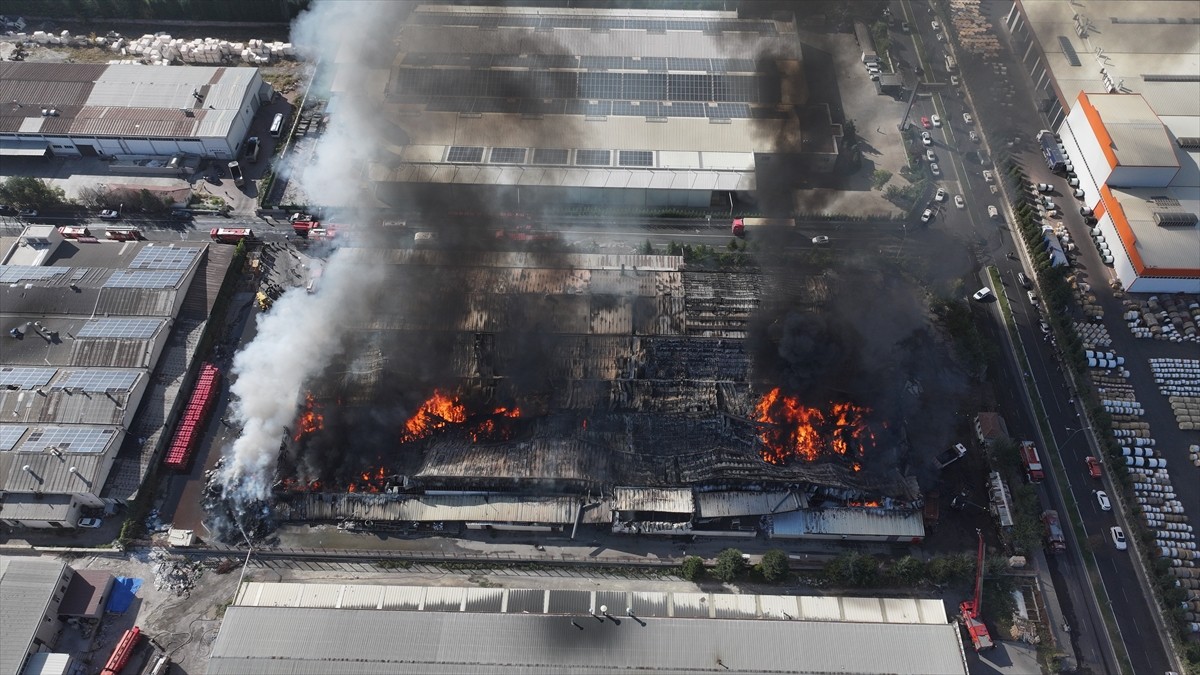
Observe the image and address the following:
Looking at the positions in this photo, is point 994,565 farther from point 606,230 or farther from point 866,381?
point 606,230

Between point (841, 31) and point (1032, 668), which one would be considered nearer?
point (1032, 668)

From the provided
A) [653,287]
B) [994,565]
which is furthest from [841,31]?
[994,565]

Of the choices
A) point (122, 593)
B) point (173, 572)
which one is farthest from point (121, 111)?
point (122, 593)

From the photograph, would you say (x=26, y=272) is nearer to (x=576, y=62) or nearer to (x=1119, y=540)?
(x=576, y=62)

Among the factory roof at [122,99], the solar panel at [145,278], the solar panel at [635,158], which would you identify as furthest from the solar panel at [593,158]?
the solar panel at [145,278]

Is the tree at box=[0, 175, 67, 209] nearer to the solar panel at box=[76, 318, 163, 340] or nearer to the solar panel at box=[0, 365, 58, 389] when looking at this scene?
the solar panel at box=[76, 318, 163, 340]

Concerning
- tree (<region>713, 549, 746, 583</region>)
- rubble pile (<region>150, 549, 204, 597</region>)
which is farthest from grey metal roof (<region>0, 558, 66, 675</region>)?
tree (<region>713, 549, 746, 583</region>)
